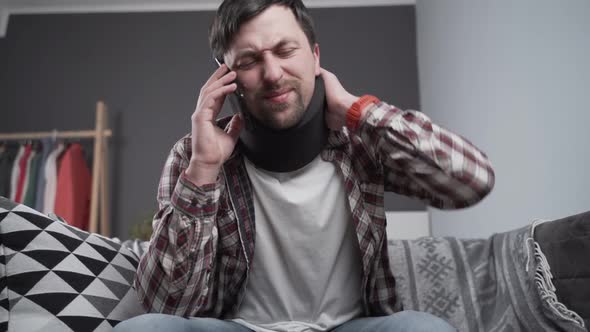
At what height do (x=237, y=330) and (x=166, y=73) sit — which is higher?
(x=166, y=73)

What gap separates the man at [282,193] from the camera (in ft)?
3.56

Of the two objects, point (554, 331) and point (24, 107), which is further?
point (24, 107)

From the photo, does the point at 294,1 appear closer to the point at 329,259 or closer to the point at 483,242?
the point at 329,259

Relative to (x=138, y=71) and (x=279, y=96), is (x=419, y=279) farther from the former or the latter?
(x=138, y=71)

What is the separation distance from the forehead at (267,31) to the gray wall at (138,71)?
107 inches

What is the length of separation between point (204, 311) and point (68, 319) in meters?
0.29

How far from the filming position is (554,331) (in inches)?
47.4

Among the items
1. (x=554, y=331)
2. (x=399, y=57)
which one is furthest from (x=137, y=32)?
(x=554, y=331)

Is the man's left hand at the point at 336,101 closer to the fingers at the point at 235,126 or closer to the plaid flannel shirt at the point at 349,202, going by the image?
the plaid flannel shirt at the point at 349,202

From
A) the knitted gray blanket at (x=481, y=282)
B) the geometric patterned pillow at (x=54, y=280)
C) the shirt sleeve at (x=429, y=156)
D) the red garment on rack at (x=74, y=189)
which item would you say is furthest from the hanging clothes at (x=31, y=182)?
the shirt sleeve at (x=429, y=156)

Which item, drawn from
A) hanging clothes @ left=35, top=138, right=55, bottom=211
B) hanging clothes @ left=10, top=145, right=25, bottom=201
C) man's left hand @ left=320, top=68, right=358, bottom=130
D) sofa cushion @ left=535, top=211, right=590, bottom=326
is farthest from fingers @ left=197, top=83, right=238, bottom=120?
hanging clothes @ left=10, top=145, right=25, bottom=201

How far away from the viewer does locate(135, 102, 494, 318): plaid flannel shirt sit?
106 cm

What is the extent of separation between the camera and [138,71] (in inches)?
158

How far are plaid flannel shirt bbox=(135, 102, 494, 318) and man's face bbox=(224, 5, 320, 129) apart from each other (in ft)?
0.49
